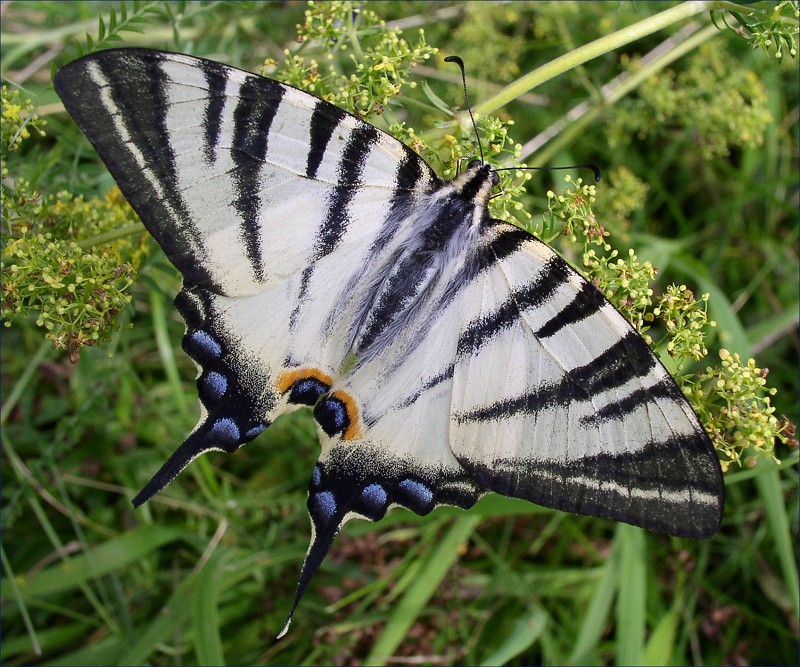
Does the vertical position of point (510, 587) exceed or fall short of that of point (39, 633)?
it exceeds it

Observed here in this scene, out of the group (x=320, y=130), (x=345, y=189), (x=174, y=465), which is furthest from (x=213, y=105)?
(x=174, y=465)

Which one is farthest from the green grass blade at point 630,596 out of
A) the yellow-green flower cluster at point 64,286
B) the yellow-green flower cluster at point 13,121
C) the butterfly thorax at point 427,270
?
the yellow-green flower cluster at point 13,121

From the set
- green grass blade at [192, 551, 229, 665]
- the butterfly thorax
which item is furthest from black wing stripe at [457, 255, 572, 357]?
green grass blade at [192, 551, 229, 665]

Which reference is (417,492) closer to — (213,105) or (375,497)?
(375,497)

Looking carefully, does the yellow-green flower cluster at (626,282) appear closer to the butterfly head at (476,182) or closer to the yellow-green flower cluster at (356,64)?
the butterfly head at (476,182)

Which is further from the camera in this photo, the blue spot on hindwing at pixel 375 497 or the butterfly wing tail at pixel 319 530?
the blue spot on hindwing at pixel 375 497

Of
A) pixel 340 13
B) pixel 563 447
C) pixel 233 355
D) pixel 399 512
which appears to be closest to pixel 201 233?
pixel 233 355

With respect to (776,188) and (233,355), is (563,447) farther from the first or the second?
(776,188)
